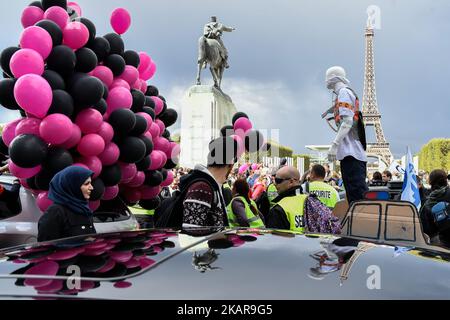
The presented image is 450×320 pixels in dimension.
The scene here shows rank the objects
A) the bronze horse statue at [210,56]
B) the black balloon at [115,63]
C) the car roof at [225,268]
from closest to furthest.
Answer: the car roof at [225,268]
the black balloon at [115,63]
the bronze horse statue at [210,56]

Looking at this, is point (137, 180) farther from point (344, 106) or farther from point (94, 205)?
point (344, 106)

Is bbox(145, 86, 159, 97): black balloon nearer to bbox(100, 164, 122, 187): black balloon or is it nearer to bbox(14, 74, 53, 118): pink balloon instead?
bbox(100, 164, 122, 187): black balloon

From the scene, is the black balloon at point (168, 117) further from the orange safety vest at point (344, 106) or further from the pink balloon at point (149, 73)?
the orange safety vest at point (344, 106)

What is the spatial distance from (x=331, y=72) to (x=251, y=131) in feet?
3.40

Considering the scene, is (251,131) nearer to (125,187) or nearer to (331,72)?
(331,72)

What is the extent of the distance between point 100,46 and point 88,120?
983 mm

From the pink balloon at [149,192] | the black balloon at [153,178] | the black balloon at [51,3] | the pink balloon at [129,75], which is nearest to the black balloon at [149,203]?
the pink balloon at [149,192]

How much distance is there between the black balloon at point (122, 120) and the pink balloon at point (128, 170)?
0.43 meters

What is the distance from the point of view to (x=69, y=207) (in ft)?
11.9

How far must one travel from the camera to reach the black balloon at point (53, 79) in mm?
4738

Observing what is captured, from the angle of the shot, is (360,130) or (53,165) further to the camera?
(360,130)

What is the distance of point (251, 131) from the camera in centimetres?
535

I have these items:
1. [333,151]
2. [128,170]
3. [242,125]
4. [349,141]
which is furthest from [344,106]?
[128,170]
